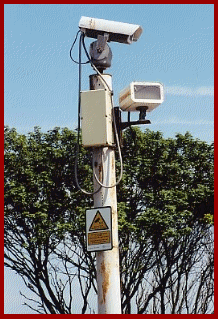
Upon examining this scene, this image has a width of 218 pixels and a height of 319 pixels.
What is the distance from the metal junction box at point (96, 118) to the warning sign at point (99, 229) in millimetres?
601

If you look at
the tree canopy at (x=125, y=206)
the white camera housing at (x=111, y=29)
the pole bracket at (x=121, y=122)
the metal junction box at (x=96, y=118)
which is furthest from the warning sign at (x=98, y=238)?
the tree canopy at (x=125, y=206)

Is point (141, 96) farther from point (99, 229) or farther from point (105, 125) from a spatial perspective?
point (99, 229)

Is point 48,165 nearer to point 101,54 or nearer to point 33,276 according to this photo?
point 33,276

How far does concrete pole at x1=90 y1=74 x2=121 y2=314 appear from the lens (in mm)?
5203

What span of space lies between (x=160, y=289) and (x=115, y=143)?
12.3 m

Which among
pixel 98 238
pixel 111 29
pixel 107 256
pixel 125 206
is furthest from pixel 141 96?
pixel 125 206

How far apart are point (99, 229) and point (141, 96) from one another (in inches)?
50.6

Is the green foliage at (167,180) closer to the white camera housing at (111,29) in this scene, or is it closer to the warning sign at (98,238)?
the white camera housing at (111,29)

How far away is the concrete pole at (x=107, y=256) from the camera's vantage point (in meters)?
5.20

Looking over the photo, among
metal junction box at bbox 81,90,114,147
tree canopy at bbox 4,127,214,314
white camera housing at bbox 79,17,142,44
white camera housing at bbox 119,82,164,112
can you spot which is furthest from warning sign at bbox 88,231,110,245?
tree canopy at bbox 4,127,214,314

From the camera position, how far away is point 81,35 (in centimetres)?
603

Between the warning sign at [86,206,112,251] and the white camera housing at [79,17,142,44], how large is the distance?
67.7 inches

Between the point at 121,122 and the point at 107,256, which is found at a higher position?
the point at 121,122

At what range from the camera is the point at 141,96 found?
5.75 metres
